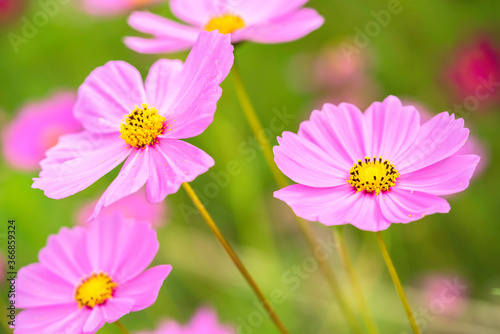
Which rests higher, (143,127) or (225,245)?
(143,127)

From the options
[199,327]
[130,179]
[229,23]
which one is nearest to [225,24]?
[229,23]

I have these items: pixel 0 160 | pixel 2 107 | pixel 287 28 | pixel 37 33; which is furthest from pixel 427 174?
pixel 37 33

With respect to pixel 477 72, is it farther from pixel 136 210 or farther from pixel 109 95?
pixel 109 95

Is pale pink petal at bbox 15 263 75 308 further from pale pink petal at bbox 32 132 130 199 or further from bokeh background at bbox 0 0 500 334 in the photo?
bokeh background at bbox 0 0 500 334

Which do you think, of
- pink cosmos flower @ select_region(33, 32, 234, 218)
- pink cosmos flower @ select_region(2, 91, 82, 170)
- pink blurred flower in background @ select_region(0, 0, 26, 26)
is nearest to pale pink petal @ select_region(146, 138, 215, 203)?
pink cosmos flower @ select_region(33, 32, 234, 218)

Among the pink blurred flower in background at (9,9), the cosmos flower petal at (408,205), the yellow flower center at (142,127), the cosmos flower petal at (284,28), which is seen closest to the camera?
the cosmos flower petal at (408,205)

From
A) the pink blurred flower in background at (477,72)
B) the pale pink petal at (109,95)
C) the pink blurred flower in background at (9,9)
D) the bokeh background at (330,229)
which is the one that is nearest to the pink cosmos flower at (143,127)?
the pale pink petal at (109,95)

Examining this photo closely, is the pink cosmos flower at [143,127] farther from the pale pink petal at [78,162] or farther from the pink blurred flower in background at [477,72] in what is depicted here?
the pink blurred flower in background at [477,72]

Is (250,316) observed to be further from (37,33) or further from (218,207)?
(37,33)
